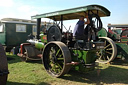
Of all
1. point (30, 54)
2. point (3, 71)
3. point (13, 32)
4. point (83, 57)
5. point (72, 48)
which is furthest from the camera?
point (13, 32)

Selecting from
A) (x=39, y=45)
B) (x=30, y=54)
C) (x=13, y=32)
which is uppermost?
(x=13, y=32)

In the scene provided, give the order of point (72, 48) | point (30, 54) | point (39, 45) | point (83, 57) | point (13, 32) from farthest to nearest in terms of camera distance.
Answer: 1. point (13, 32)
2. point (30, 54)
3. point (39, 45)
4. point (72, 48)
5. point (83, 57)

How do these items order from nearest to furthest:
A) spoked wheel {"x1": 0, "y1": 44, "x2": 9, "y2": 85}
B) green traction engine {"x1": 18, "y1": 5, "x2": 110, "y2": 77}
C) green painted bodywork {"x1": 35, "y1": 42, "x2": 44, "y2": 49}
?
spoked wheel {"x1": 0, "y1": 44, "x2": 9, "y2": 85} → green traction engine {"x1": 18, "y1": 5, "x2": 110, "y2": 77} → green painted bodywork {"x1": 35, "y1": 42, "x2": 44, "y2": 49}

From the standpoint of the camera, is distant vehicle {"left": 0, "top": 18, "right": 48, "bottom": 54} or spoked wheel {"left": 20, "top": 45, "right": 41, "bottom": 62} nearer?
spoked wheel {"left": 20, "top": 45, "right": 41, "bottom": 62}

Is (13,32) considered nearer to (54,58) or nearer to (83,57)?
(54,58)

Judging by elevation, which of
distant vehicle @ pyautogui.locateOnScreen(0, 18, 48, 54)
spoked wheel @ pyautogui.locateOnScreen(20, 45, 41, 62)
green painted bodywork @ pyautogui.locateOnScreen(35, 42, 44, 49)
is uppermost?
distant vehicle @ pyautogui.locateOnScreen(0, 18, 48, 54)

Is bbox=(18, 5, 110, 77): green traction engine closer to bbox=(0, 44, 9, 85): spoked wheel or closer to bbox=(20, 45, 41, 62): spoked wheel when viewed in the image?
bbox=(20, 45, 41, 62): spoked wheel

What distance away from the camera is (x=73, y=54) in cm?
391

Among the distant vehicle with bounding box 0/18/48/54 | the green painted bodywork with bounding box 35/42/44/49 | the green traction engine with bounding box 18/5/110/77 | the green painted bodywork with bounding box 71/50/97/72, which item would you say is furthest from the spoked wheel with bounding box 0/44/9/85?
the distant vehicle with bounding box 0/18/48/54

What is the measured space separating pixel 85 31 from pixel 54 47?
109 centimetres

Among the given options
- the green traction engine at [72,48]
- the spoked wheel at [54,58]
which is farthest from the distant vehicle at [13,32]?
the green traction engine at [72,48]

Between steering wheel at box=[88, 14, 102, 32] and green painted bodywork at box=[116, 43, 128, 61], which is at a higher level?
steering wheel at box=[88, 14, 102, 32]

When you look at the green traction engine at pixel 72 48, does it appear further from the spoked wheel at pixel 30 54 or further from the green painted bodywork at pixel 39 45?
the spoked wheel at pixel 30 54

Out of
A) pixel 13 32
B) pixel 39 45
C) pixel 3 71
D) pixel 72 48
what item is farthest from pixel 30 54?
pixel 13 32
